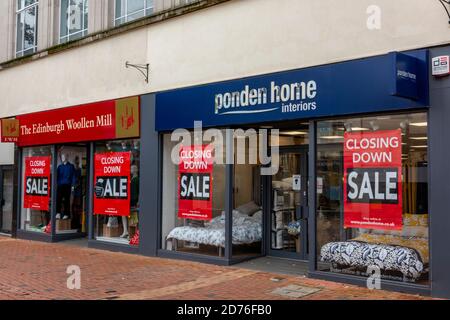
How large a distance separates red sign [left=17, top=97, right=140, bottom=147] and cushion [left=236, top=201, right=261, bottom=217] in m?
2.99

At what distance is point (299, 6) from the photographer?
28.8 feet

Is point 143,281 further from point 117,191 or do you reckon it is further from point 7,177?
point 7,177

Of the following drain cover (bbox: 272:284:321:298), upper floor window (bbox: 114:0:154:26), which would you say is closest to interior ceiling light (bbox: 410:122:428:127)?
drain cover (bbox: 272:284:321:298)

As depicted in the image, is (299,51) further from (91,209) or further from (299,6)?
(91,209)

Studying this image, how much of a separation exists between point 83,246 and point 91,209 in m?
1.08

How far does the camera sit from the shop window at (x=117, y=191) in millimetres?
11680

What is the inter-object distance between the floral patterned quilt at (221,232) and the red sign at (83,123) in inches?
100

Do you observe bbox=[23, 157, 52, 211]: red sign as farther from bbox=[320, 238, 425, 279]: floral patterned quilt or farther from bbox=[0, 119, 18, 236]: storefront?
bbox=[320, 238, 425, 279]: floral patterned quilt

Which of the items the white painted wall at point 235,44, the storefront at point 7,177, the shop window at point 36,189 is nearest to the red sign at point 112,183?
the white painted wall at point 235,44

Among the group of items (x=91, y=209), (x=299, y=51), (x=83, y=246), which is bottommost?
(x=83, y=246)

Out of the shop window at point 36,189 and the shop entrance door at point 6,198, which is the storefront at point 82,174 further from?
the shop entrance door at point 6,198

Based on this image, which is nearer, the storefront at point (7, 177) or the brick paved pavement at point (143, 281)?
the brick paved pavement at point (143, 281)

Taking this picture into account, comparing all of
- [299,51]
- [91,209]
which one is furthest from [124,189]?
[299,51]

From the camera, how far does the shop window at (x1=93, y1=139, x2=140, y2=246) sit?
38.3 feet
